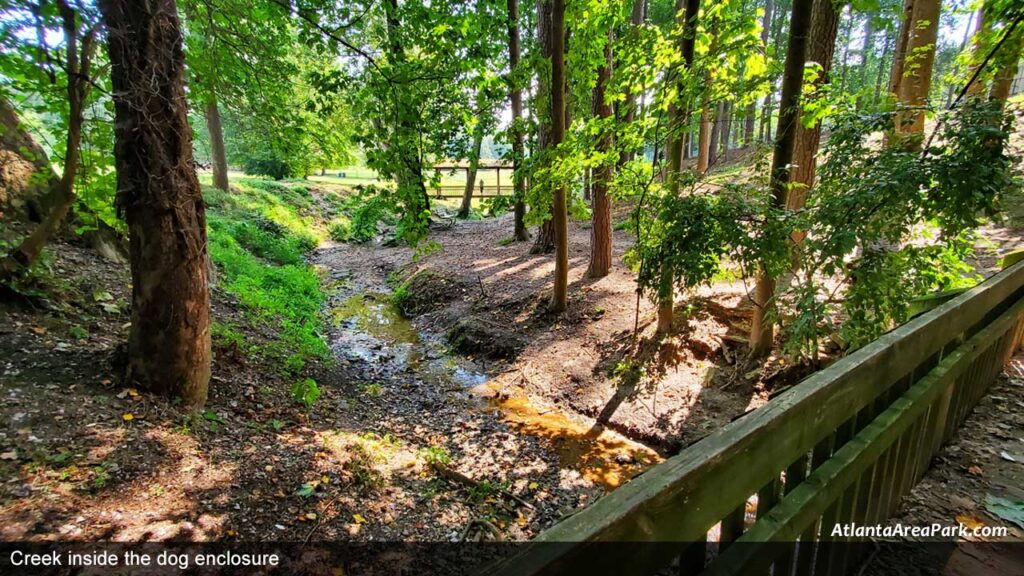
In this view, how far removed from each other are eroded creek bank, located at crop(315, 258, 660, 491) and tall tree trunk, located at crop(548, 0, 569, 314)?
67.9 inches

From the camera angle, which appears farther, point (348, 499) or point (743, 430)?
point (348, 499)

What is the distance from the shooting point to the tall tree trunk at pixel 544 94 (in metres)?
7.15

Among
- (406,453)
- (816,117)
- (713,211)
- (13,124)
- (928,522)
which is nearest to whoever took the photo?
(928,522)

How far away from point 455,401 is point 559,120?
4.67m

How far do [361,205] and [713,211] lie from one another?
4.17 meters

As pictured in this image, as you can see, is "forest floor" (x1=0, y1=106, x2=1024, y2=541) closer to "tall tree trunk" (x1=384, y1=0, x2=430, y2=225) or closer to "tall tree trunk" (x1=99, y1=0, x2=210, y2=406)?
"tall tree trunk" (x1=99, y1=0, x2=210, y2=406)

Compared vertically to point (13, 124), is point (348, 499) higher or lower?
lower

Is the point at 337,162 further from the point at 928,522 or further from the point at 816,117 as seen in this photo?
the point at 928,522

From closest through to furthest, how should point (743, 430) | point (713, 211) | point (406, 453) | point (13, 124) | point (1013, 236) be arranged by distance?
point (743, 430) < point (713, 211) < point (406, 453) < point (13, 124) < point (1013, 236)

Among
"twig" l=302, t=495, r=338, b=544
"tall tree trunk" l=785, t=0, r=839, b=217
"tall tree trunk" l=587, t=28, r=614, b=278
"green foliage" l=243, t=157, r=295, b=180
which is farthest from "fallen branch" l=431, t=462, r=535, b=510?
"green foliage" l=243, t=157, r=295, b=180

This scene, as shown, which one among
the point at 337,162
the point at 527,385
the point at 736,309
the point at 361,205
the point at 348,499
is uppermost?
the point at 337,162

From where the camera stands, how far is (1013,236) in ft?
26.2

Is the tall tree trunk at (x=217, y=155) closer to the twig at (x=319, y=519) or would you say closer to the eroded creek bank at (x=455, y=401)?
the eroded creek bank at (x=455, y=401)

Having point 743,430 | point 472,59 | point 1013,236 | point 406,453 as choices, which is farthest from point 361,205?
point 1013,236
